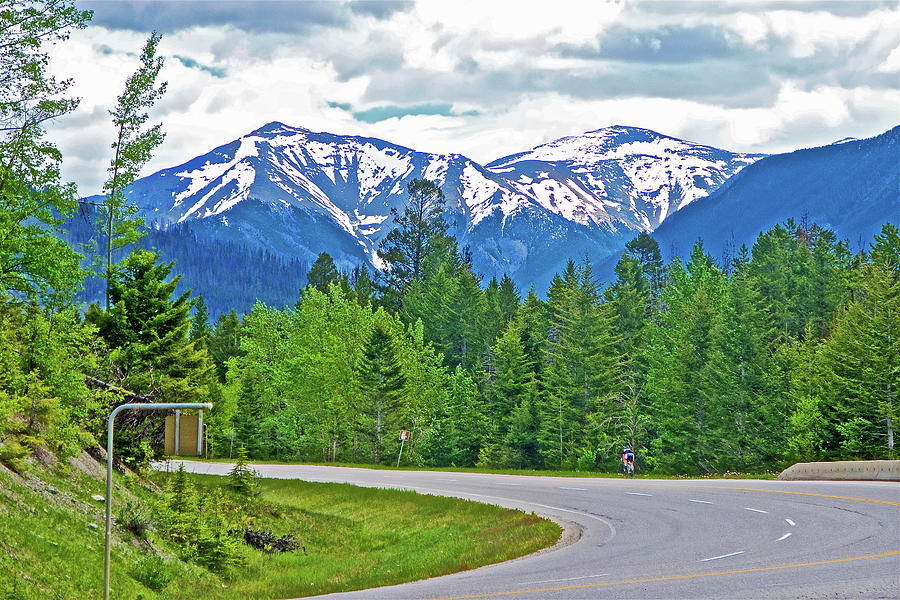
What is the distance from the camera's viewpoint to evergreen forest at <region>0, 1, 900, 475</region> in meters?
25.4

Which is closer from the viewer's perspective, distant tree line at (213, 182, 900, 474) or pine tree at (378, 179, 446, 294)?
distant tree line at (213, 182, 900, 474)

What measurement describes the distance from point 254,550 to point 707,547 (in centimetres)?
1611

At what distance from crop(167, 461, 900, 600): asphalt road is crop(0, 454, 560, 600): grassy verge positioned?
6.43 ft

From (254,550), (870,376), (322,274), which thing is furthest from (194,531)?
(322,274)

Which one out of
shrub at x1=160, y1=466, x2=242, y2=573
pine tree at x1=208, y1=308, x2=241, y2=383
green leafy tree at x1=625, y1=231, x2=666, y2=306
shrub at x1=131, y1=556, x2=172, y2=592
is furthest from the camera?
green leafy tree at x1=625, y1=231, x2=666, y2=306

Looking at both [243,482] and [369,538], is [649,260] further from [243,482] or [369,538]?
[369,538]

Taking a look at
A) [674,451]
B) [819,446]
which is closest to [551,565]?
[819,446]

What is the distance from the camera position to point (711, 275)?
8669 centimetres

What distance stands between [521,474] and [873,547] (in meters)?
29.2

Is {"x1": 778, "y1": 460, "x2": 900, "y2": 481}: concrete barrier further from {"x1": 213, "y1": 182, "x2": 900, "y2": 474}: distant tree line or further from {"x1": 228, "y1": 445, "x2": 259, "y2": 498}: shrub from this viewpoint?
{"x1": 228, "y1": 445, "x2": 259, "y2": 498}: shrub

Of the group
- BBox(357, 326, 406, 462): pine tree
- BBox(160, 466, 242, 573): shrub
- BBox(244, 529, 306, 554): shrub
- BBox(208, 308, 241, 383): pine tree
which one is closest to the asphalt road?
BBox(244, 529, 306, 554): shrub

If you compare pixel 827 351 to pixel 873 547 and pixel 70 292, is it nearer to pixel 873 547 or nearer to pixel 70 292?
pixel 873 547

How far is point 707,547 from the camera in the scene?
20422 millimetres

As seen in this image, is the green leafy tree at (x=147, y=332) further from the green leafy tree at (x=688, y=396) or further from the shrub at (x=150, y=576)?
the green leafy tree at (x=688, y=396)
